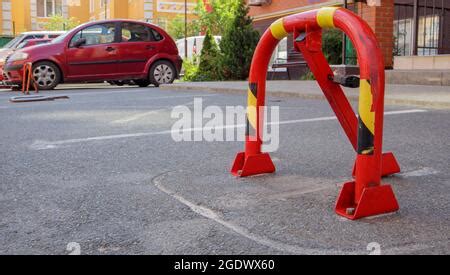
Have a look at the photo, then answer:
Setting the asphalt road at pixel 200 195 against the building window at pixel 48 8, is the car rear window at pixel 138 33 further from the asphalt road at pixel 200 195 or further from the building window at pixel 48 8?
the building window at pixel 48 8

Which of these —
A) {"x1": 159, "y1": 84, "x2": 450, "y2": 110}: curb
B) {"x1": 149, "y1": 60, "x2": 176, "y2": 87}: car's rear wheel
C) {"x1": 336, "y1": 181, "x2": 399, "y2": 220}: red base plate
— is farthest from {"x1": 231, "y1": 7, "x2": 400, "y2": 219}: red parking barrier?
{"x1": 149, "y1": 60, "x2": 176, "y2": 87}: car's rear wheel

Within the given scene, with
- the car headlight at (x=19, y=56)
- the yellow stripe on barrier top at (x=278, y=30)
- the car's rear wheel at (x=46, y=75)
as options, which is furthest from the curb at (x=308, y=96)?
the yellow stripe on barrier top at (x=278, y=30)

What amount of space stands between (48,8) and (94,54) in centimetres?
3730

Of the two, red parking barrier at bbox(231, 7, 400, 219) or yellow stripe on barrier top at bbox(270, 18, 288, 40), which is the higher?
yellow stripe on barrier top at bbox(270, 18, 288, 40)

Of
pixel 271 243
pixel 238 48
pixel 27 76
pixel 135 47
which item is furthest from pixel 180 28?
pixel 271 243

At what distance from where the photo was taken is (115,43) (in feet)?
44.9

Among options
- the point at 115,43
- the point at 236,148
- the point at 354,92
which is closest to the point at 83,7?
the point at 115,43

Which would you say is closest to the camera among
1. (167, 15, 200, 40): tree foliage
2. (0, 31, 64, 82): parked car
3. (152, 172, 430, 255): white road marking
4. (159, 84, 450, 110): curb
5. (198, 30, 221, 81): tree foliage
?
(152, 172, 430, 255): white road marking

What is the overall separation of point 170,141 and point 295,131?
1.30 metres

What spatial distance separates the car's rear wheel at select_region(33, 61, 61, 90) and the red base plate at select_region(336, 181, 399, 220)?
11567mm

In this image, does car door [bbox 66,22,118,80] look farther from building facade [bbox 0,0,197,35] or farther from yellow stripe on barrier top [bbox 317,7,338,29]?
building facade [bbox 0,0,197,35]

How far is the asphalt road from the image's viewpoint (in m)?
2.35

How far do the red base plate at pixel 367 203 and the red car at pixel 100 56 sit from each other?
11.6m
